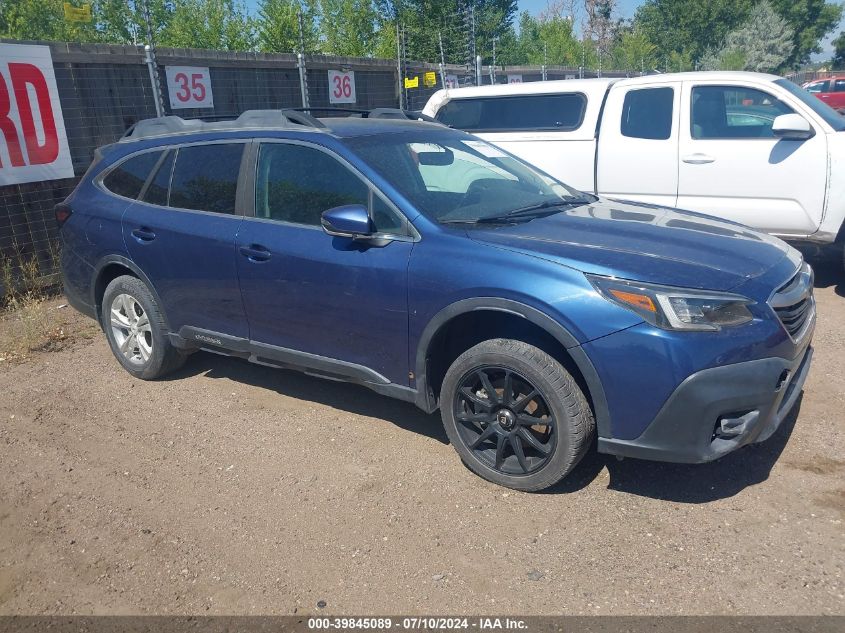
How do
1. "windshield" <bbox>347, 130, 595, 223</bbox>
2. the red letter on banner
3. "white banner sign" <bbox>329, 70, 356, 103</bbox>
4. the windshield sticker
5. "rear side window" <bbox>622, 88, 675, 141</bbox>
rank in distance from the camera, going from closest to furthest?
"windshield" <bbox>347, 130, 595, 223</bbox>, the windshield sticker, the red letter on banner, "rear side window" <bbox>622, 88, 675, 141</bbox>, "white banner sign" <bbox>329, 70, 356, 103</bbox>

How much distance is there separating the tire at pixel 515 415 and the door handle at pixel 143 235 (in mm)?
2372

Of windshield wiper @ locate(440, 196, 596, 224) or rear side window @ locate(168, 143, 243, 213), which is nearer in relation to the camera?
windshield wiper @ locate(440, 196, 596, 224)

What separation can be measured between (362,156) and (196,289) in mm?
1453

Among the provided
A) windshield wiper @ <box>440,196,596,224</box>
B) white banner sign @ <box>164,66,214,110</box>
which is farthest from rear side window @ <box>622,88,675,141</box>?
white banner sign @ <box>164,66,214,110</box>

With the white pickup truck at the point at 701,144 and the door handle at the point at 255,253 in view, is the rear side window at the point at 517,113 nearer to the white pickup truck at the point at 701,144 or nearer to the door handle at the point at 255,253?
the white pickup truck at the point at 701,144

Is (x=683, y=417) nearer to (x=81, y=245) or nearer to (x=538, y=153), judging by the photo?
(x=81, y=245)

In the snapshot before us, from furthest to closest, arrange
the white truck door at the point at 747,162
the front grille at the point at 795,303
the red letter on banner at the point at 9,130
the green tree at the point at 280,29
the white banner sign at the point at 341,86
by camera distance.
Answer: the green tree at the point at 280,29 < the white banner sign at the point at 341,86 < the red letter on banner at the point at 9,130 < the white truck door at the point at 747,162 < the front grille at the point at 795,303

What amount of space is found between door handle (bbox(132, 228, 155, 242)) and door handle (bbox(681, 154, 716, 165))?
4911 mm

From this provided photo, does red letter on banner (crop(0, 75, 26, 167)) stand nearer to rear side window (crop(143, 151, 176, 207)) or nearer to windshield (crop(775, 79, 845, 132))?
rear side window (crop(143, 151, 176, 207))

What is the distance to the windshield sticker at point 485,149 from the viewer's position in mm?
4816

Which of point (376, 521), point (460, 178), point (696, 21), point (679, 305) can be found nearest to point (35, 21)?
point (460, 178)

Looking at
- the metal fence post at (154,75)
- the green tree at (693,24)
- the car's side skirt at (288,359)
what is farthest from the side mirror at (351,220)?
the green tree at (693,24)

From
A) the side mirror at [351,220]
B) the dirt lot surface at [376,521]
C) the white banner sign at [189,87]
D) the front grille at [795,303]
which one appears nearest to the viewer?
the dirt lot surface at [376,521]

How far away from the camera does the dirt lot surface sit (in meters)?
2.97
